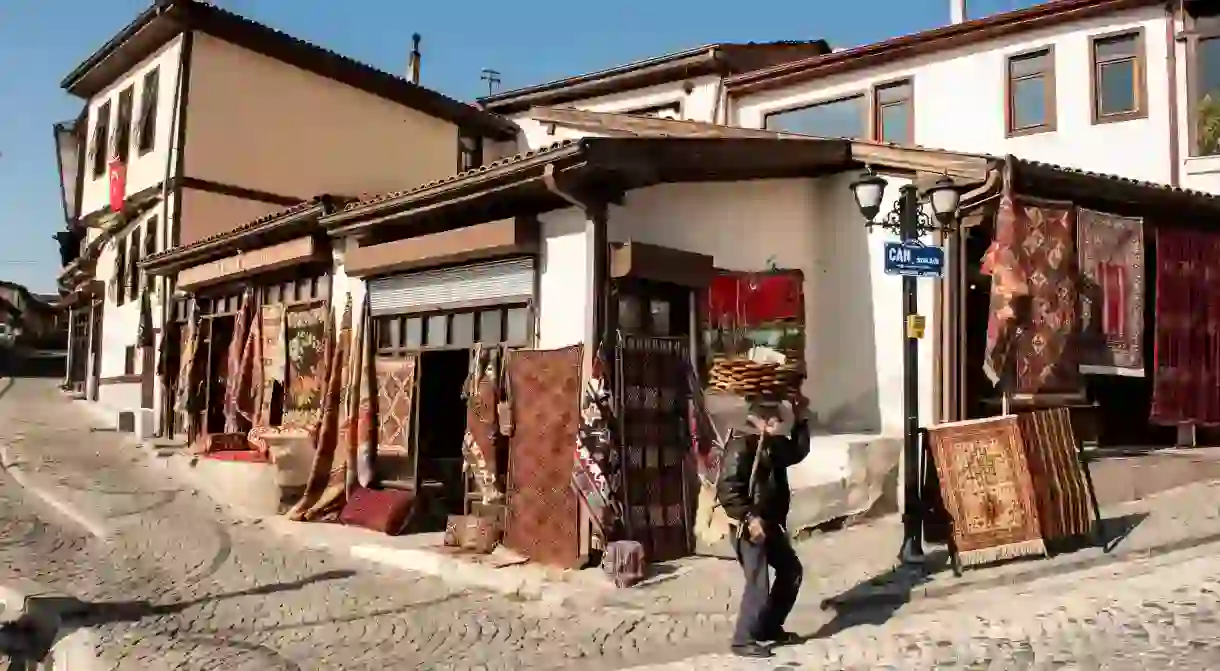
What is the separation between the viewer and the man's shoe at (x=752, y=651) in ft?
18.8

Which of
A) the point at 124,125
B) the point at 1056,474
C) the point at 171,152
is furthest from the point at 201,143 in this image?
the point at 1056,474

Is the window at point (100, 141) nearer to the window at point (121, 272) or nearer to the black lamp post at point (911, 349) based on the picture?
the window at point (121, 272)

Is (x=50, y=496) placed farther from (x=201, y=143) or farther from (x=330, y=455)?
(x=201, y=143)

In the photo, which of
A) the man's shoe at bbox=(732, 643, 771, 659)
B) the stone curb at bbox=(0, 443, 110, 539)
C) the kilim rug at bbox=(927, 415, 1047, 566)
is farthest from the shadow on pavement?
the kilim rug at bbox=(927, 415, 1047, 566)

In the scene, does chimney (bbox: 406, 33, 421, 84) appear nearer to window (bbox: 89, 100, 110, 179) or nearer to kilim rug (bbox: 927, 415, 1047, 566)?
window (bbox: 89, 100, 110, 179)

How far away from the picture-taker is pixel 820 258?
1020 cm

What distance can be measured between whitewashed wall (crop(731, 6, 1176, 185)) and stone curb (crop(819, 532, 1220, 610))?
28.8 ft

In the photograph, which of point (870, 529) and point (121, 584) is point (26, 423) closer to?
point (121, 584)

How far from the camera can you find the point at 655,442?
8.30 m

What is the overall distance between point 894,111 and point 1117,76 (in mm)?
3594

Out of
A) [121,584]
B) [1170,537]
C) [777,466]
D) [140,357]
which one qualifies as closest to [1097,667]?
[777,466]

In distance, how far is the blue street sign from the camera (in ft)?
23.7

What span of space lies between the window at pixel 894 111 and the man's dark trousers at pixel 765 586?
498 inches

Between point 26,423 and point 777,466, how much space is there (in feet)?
53.5
